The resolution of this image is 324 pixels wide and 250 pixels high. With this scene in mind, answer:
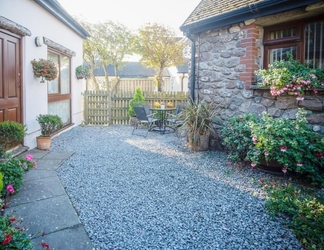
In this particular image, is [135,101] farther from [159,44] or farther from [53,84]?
[159,44]

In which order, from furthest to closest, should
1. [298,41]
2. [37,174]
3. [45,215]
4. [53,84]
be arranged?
1. [53,84]
2. [298,41]
3. [37,174]
4. [45,215]

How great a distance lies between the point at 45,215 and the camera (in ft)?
8.39

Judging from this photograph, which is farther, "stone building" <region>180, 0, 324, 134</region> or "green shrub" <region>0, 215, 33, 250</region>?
"stone building" <region>180, 0, 324, 134</region>

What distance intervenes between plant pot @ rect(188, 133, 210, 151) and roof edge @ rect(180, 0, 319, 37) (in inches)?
88.7

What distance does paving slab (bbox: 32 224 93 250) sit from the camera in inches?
82.4

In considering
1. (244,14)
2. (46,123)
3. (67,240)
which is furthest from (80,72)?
(67,240)

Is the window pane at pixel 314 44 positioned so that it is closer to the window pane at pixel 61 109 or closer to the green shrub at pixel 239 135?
the green shrub at pixel 239 135

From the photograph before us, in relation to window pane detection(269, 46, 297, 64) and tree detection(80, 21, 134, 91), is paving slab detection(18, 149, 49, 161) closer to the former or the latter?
window pane detection(269, 46, 297, 64)

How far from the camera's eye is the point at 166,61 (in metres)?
14.7

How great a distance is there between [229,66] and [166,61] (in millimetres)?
9741

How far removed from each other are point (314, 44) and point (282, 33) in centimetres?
62

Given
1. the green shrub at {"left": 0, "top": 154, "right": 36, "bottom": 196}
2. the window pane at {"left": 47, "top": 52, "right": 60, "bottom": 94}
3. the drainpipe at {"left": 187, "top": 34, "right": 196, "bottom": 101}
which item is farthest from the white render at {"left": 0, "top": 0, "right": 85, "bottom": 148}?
the drainpipe at {"left": 187, "top": 34, "right": 196, "bottom": 101}

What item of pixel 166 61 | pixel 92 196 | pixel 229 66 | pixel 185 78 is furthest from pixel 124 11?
pixel 92 196

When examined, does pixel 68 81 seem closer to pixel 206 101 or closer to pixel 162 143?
pixel 162 143
